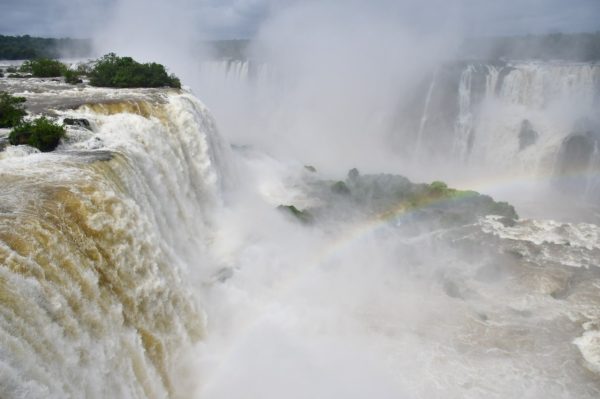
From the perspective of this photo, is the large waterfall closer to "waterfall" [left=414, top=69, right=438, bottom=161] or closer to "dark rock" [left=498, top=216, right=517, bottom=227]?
"waterfall" [left=414, top=69, right=438, bottom=161]

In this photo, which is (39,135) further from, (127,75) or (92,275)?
(127,75)

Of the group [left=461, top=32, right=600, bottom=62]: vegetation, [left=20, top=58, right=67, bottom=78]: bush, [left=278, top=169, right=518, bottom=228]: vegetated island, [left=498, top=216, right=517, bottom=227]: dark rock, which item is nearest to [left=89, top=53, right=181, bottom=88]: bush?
[left=20, top=58, right=67, bottom=78]: bush

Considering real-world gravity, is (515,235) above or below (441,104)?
below

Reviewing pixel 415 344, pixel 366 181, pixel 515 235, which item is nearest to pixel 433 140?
pixel 366 181

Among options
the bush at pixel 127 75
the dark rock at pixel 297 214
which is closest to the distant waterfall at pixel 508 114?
the dark rock at pixel 297 214

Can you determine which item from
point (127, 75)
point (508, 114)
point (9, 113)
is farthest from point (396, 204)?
point (9, 113)

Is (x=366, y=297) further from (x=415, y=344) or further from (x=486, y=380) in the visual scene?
(x=486, y=380)

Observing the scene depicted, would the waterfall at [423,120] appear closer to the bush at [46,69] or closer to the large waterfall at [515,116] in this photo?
the large waterfall at [515,116]
